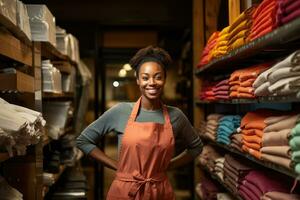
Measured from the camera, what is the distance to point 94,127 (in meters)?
2.78

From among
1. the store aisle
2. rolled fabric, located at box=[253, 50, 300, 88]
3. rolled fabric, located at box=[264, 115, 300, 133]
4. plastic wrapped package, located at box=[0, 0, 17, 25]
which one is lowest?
the store aisle

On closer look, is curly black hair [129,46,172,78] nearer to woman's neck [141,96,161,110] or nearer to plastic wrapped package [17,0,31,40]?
woman's neck [141,96,161,110]

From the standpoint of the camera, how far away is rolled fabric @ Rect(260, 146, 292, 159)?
1887 millimetres

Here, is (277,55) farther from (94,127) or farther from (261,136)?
(94,127)

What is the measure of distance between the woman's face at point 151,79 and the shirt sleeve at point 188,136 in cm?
29

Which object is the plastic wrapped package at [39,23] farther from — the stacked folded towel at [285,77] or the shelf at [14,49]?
the stacked folded towel at [285,77]

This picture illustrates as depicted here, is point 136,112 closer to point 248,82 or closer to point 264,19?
Result: point 248,82

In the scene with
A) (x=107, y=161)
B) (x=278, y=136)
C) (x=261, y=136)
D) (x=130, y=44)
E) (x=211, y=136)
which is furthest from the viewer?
(x=130, y=44)

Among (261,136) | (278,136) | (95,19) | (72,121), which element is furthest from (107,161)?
(95,19)

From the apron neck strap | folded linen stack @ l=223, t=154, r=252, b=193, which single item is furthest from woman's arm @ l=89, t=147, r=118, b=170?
folded linen stack @ l=223, t=154, r=252, b=193

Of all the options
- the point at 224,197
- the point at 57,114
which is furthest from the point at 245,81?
the point at 57,114

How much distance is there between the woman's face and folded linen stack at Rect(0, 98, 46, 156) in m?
0.74

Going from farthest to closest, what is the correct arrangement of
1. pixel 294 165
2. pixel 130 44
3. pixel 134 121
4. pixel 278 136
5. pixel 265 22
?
pixel 130 44
pixel 134 121
pixel 265 22
pixel 278 136
pixel 294 165

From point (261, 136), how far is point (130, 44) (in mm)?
3769
